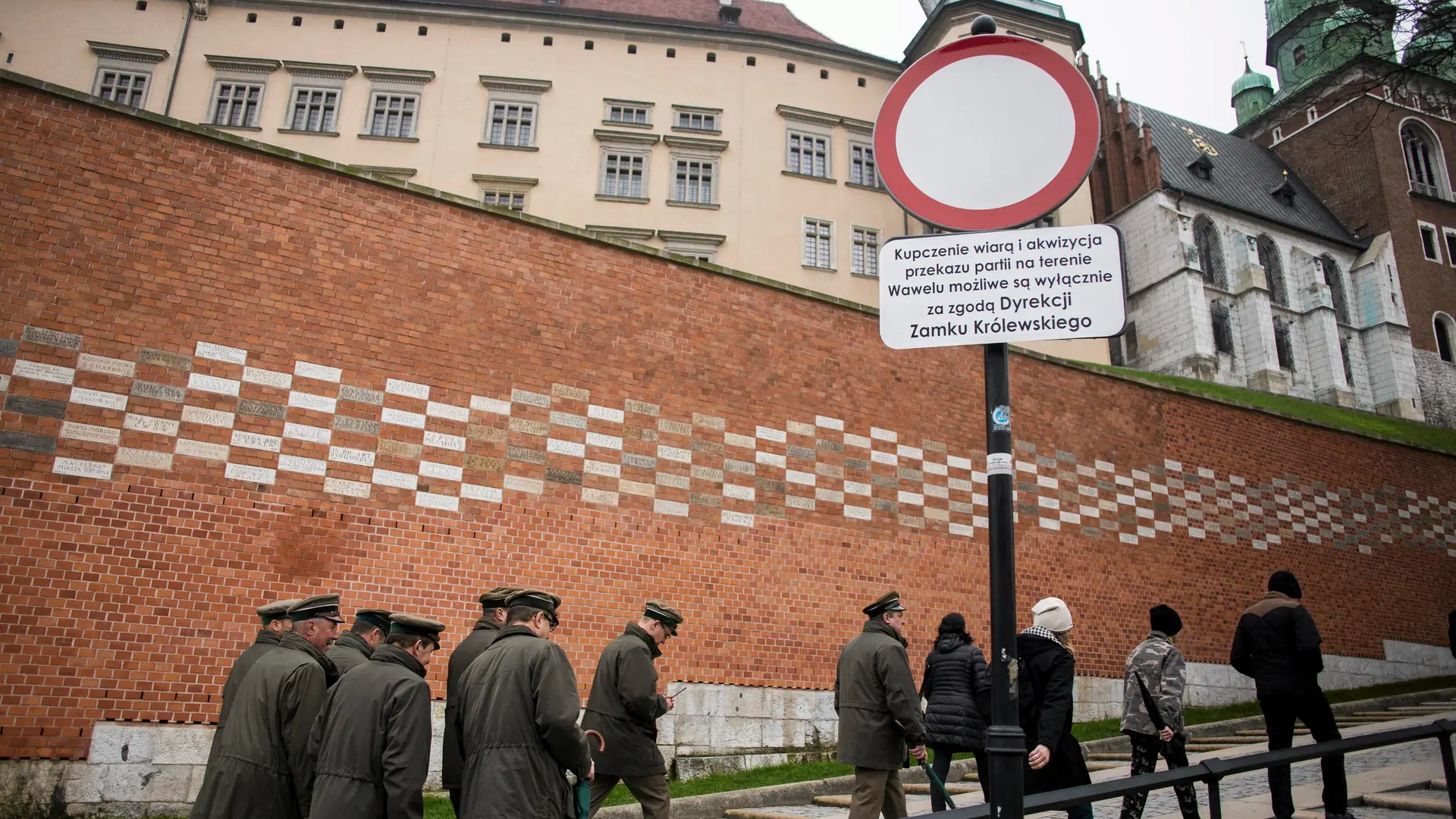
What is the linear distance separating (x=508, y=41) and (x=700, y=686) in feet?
108

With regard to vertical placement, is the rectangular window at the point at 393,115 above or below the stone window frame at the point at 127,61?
below

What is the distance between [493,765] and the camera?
4.92 meters

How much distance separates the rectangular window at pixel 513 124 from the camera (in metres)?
37.5

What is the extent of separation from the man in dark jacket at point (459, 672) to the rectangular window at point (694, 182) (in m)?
31.9

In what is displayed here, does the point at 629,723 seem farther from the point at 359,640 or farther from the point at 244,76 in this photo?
the point at 244,76

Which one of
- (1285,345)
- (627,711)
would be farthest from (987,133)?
(1285,345)

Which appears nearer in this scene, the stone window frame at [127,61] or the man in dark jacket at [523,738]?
the man in dark jacket at [523,738]

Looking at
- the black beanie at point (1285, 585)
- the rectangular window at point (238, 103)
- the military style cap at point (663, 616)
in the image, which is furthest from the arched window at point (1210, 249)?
the military style cap at point (663, 616)

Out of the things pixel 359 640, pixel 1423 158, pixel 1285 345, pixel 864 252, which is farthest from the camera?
pixel 1423 158

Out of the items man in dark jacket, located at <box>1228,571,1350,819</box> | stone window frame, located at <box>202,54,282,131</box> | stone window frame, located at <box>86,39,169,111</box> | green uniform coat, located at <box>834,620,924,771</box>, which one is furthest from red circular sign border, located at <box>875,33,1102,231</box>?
stone window frame, located at <box>86,39,169,111</box>

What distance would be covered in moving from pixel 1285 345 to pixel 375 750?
5466 centimetres

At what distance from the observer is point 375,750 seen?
494cm

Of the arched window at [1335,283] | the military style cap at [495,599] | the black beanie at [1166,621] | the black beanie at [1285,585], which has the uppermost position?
the arched window at [1335,283]

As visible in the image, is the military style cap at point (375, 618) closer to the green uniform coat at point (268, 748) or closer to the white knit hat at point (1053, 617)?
the green uniform coat at point (268, 748)
